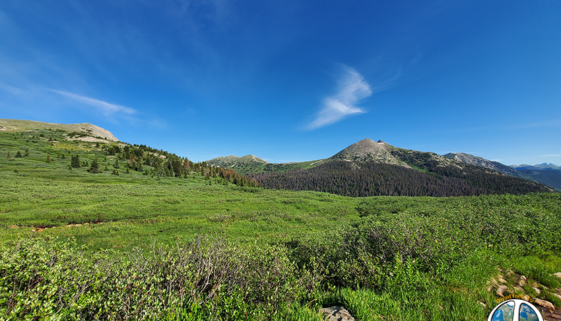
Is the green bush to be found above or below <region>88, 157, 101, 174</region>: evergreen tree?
below

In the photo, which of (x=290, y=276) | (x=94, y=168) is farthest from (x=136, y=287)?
(x=94, y=168)

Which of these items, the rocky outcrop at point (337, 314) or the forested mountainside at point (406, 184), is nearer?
the rocky outcrop at point (337, 314)

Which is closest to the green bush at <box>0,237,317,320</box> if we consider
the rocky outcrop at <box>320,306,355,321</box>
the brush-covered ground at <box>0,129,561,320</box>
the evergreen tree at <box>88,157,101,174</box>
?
the brush-covered ground at <box>0,129,561,320</box>

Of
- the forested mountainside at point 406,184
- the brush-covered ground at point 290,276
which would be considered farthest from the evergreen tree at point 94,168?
the forested mountainside at point 406,184

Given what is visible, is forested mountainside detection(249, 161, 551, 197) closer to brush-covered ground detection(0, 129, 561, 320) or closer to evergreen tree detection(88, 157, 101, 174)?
evergreen tree detection(88, 157, 101, 174)

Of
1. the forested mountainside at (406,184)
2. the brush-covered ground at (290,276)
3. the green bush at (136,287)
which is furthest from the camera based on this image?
the forested mountainside at (406,184)

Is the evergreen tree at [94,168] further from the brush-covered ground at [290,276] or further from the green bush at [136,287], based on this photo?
the green bush at [136,287]

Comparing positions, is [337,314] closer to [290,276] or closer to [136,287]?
[290,276]

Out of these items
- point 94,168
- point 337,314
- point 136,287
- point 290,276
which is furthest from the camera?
point 94,168

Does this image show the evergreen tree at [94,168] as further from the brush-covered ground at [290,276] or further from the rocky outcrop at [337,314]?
the rocky outcrop at [337,314]

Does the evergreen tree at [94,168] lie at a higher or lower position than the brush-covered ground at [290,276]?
higher

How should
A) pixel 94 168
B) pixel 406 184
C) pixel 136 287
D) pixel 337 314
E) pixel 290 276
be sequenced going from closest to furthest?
pixel 337 314 → pixel 136 287 → pixel 290 276 → pixel 94 168 → pixel 406 184

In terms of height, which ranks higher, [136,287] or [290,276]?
[136,287]

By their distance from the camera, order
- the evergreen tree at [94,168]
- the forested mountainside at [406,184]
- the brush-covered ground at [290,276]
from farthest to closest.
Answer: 1. the forested mountainside at [406,184]
2. the evergreen tree at [94,168]
3. the brush-covered ground at [290,276]
